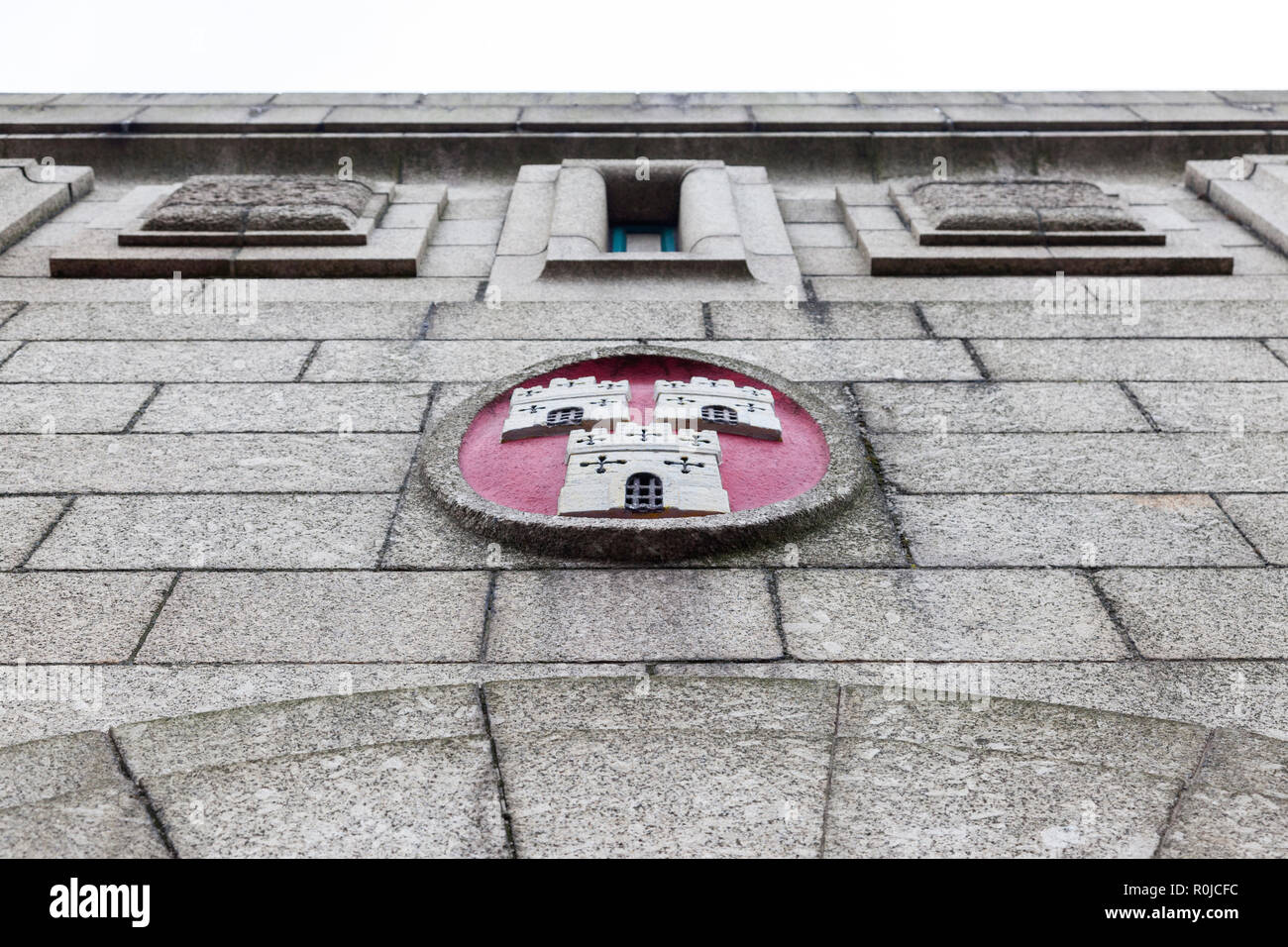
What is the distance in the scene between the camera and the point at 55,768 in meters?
3.28

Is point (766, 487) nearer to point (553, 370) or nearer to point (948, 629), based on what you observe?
point (948, 629)

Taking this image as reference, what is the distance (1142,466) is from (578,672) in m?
3.08

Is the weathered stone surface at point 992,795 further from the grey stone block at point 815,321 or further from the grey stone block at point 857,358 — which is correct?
the grey stone block at point 815,321

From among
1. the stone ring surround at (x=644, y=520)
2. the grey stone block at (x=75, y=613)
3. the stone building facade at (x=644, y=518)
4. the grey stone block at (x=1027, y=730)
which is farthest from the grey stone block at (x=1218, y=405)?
the grey stone block at (x=75, y=613)

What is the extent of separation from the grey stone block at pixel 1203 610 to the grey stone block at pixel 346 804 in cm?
249

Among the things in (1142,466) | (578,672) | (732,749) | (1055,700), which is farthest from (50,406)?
(1142,466)

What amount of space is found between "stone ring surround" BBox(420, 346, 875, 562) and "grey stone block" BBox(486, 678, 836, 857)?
0.92 metres

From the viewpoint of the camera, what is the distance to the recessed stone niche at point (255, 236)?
782cm

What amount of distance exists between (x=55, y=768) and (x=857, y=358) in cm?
472

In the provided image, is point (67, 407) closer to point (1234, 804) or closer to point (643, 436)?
point (643, 436)

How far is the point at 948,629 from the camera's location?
4145 millimetres

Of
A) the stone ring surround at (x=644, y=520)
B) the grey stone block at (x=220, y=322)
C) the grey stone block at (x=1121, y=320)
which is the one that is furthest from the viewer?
the grey stone block at (x=1121, y=320)

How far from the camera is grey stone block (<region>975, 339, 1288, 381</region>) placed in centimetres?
632

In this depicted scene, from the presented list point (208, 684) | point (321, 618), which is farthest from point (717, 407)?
point (208, 684)
